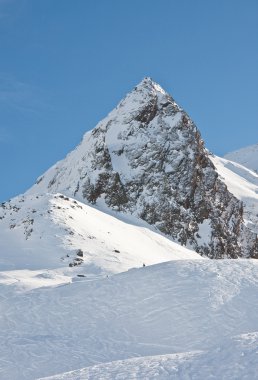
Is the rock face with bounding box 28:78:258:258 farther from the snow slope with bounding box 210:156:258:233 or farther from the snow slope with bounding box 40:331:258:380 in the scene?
the snow slope with bounding box 40:331:258:380

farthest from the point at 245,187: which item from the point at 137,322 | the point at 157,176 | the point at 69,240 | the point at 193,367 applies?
the point at 193,367

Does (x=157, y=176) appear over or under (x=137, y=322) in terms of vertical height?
over

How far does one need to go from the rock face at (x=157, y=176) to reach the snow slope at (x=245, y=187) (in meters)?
26.2

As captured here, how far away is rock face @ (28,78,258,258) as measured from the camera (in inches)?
2372

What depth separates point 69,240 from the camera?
3916cm

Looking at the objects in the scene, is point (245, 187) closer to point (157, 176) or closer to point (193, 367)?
point (157, 176)

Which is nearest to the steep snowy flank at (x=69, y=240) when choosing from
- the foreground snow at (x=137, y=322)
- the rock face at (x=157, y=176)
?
the foreground snow at (x=137, y=322)

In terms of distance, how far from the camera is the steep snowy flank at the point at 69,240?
3588 centimetres

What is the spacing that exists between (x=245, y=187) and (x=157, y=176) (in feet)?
277

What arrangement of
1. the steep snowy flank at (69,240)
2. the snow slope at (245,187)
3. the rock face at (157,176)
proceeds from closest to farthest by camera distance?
the steep snowy flank at (69,240), the rock face at (157,176), the snow slope at (245,187)

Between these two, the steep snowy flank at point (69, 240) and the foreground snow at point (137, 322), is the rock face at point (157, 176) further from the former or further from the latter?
the foreground snow at point (137, 322)

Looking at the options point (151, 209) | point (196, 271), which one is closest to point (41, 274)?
point (196, 271)

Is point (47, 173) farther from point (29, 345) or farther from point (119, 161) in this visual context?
point (29, 345)

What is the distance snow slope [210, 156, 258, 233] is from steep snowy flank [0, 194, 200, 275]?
1896 inches
